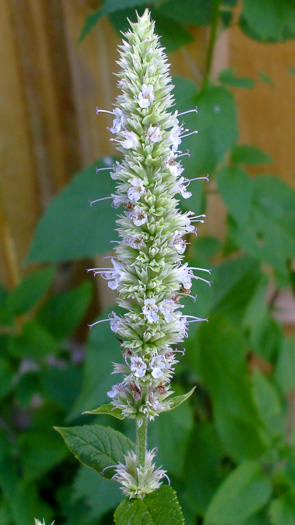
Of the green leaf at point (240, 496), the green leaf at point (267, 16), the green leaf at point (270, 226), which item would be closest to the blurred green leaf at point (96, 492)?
the green leaf at point (240, 496)

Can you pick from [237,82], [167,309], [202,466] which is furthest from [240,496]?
[237,82]

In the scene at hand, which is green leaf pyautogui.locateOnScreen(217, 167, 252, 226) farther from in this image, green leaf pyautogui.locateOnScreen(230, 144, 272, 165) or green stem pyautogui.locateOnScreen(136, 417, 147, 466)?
green stem pyautogui.locateOnScreen(136, 417, 147, 466)

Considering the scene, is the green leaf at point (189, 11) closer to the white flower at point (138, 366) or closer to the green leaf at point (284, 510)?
the white flower at point (138, 366)

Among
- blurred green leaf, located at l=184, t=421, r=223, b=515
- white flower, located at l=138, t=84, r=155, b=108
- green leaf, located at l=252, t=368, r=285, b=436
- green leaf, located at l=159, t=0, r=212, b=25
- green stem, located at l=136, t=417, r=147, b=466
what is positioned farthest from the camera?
green leaf, located at l=252, t=368, r=285, b=436

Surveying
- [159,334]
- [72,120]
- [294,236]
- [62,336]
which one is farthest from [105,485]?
[72,120]

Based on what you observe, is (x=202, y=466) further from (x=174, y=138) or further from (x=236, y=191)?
(x=174, y=138)

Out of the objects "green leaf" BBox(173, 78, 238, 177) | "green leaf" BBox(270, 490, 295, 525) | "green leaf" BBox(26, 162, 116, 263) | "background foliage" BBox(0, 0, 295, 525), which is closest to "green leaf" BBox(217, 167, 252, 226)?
"background foliage" BBox(0, 0, 295, 525)

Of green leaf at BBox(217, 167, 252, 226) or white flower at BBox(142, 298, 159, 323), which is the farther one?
green leaf at BBox(217, 167, 252, 226)
